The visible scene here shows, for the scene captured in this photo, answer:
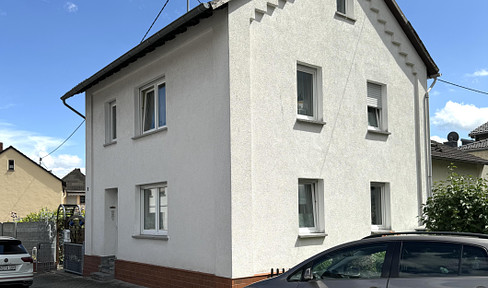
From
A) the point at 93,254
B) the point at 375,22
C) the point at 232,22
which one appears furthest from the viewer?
the point at 93,254

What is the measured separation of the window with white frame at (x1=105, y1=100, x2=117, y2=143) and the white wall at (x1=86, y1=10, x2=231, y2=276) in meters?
0.47

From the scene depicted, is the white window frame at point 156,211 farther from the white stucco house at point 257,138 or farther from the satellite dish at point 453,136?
the satellite dish at point 453,136

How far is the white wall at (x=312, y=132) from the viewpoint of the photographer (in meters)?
10.2

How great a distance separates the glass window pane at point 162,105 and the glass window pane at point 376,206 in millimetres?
5500

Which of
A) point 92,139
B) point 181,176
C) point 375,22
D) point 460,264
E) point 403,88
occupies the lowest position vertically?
point 460,264

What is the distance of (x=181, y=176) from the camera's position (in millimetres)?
11586

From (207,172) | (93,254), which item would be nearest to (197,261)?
(207,172)

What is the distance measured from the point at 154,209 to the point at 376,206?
18.2ft

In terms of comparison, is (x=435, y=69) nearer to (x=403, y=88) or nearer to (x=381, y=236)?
(x=403, y=88)

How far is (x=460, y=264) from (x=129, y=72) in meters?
10.4

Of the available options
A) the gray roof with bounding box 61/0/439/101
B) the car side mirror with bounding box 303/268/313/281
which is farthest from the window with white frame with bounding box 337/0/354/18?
the car side mirror with bounding box 303/268/313/281

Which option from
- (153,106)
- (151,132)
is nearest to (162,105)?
(153,106)

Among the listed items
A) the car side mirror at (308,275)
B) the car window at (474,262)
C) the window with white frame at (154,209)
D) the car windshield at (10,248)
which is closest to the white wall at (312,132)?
the window with white frame at (154,209)

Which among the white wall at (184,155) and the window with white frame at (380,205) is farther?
the window with white frame at (380,205)
